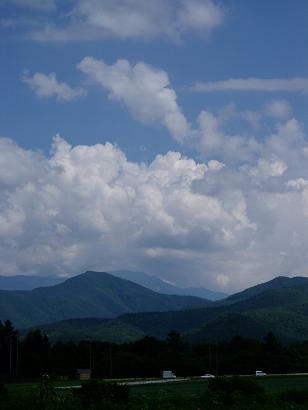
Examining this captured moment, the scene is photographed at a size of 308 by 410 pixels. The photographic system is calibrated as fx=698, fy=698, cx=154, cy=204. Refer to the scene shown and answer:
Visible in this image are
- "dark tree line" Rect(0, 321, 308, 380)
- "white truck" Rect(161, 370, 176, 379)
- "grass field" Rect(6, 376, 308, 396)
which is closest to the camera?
"grass field" Rect(6, 376, 308, 396)

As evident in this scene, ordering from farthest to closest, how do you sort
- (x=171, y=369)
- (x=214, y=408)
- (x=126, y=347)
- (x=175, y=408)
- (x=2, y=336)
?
1. (x=126, y=347)
2. (x=2, y=336)
3. (x=171, y=369)
4. (x=214, y=408)
5. (x=175, y=408)

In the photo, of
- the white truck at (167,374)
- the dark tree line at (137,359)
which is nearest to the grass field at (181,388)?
the white truck at (167,374)

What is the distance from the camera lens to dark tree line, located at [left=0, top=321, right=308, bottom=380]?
356 feet

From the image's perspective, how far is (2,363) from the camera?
4432 inches

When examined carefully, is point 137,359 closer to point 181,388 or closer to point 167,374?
point 167,374

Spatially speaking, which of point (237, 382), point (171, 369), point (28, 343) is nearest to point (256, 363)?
point (171, 369)

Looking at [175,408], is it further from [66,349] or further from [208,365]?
[66,349]

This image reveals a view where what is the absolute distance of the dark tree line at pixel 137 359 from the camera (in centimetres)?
10844

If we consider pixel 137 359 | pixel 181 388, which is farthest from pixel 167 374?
pixel 181 388

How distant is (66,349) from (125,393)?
95.2 metres

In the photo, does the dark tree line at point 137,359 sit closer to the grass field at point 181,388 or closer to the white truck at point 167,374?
the white truck at point 167,374

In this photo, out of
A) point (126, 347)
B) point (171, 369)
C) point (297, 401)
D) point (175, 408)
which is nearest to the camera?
point (175, 408)

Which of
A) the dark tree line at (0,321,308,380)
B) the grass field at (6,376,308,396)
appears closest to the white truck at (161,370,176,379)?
the dark tree line at (0,321,308,380)

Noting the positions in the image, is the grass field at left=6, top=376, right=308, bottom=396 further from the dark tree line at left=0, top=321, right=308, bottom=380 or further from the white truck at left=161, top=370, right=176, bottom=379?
the dark tree line at left=0, top=321, right=308, bottom=380
